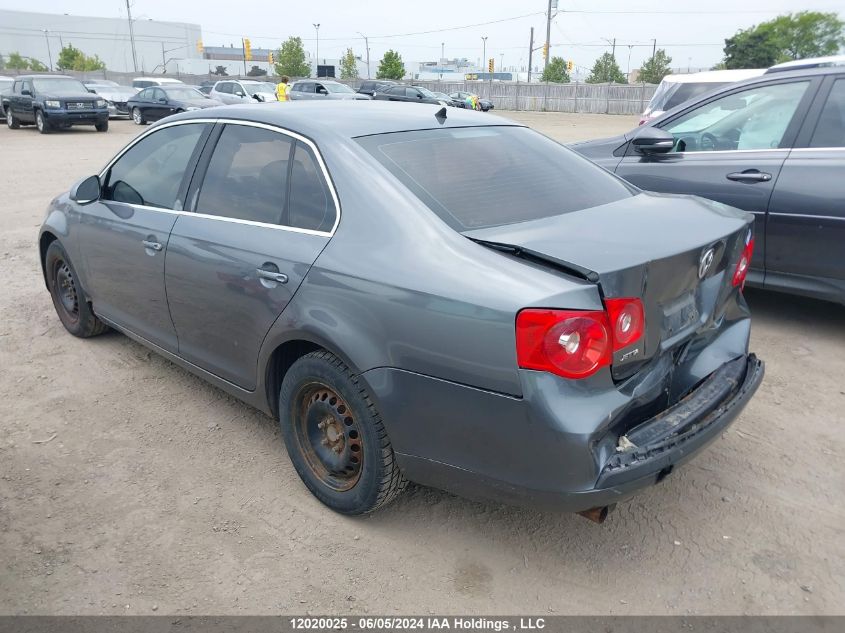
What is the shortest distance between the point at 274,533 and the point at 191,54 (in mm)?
140340

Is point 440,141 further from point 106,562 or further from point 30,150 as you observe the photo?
point 30,150

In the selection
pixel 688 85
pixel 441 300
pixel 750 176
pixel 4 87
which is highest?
pixel 688 85

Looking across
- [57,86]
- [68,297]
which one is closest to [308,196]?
[68,297]

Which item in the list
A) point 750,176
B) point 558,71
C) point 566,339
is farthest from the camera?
point 558,71

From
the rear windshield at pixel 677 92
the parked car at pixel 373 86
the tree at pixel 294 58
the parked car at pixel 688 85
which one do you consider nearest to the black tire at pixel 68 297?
the parked car at pixel 688 85

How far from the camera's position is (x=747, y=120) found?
17.0 feet

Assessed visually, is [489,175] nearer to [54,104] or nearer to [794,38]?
[54,104]

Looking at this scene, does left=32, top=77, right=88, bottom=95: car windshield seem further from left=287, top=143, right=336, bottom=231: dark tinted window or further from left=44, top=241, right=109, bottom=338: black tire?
left=287, top=143, right=336, bottom=231: dark tinted window

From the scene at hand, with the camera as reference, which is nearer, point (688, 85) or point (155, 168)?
point (155, 168)

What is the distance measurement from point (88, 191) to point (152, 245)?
2.78 ft

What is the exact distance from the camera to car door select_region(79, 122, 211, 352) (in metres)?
3.78

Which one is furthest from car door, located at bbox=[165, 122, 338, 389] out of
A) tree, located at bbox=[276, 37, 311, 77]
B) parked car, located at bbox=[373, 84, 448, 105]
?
tree, located at bbox=[276, 37, 311, 77]

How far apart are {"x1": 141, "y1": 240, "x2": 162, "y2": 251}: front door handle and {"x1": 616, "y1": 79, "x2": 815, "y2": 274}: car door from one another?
351 centimetres

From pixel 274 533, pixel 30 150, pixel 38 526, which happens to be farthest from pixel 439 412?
pixel 30 150
